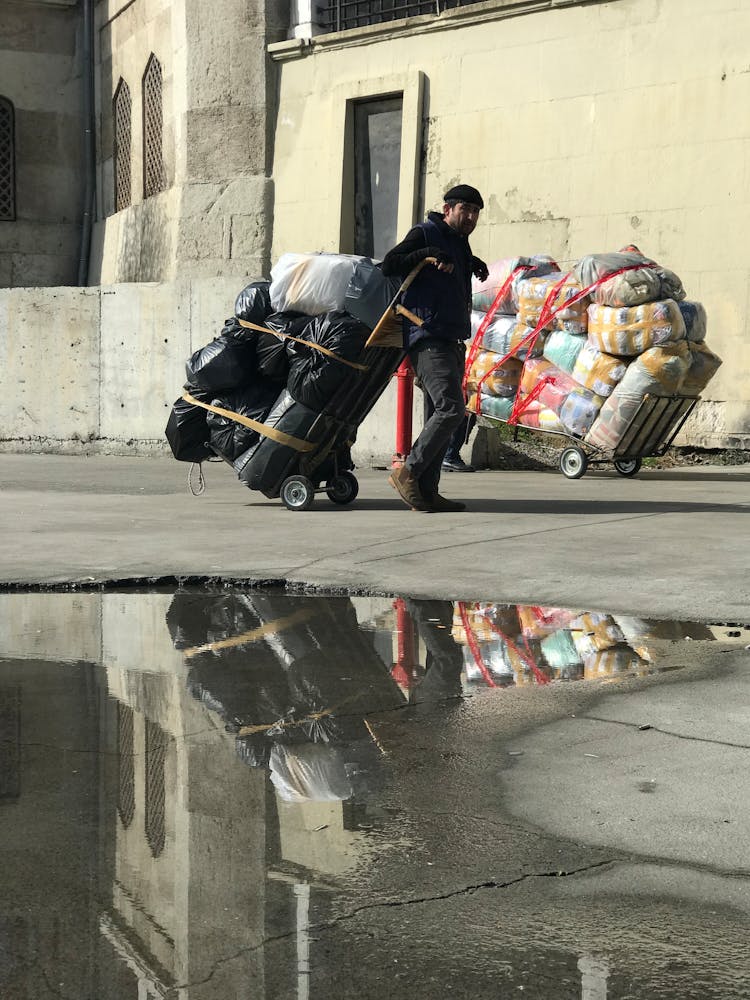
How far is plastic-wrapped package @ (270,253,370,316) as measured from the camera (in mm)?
9844

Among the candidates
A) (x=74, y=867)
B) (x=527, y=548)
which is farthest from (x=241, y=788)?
(x=527, y=548)

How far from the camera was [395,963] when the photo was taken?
2.68 meters

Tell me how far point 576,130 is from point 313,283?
847cm

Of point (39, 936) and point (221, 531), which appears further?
point (221, 531)

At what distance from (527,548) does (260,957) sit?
17.3ft

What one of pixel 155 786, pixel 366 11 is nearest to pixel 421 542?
pixel 155 786

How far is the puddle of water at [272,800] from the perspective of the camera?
2.68 m

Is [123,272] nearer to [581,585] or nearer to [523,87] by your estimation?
[523,87]

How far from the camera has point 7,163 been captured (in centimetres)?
2573

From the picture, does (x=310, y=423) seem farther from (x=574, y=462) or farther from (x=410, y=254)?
(x=574, y=462)

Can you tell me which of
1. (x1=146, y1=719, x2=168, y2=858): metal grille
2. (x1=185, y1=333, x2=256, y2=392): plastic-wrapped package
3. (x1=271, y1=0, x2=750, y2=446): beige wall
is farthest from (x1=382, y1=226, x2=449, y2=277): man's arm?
(x1=271, y1=0, x2=750, y2=446): beige wall

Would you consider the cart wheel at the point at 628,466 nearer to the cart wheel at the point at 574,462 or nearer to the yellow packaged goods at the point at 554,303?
the cart wheel at the point at 574,462

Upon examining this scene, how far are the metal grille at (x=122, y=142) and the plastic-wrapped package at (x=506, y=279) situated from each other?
12.6m

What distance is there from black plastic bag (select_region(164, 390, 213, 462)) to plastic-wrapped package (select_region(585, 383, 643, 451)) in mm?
3970
